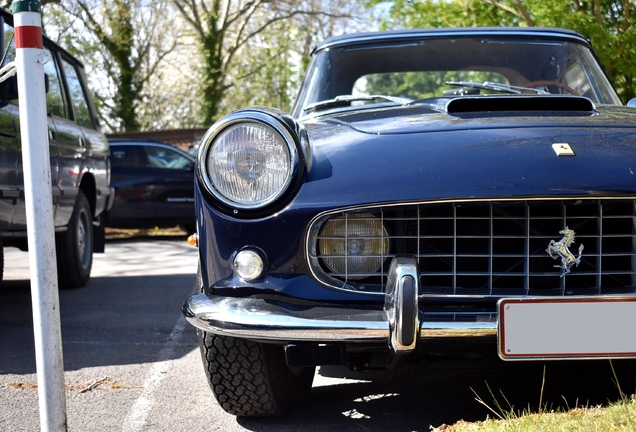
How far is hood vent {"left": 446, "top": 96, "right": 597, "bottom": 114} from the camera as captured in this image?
2.84 metres

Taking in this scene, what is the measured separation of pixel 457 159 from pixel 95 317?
308 centimetres

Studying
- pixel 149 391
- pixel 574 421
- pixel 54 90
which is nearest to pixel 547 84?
pixel 574 421

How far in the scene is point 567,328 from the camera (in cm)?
214

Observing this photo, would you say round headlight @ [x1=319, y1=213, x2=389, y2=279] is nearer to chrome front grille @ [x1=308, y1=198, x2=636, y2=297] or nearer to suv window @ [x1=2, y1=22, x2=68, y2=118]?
chrome front grille @ [x1=308, y1=198, x2=636, y2=297]

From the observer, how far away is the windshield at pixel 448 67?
3744 mm

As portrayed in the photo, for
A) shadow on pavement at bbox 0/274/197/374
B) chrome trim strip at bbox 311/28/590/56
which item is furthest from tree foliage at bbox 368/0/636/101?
shadow on pavement at bbox 0/274/197/374

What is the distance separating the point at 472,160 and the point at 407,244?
0.34m

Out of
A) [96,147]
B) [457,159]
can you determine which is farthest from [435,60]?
[96,147]

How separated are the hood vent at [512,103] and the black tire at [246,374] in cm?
110

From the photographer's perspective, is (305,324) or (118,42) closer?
(305,324)

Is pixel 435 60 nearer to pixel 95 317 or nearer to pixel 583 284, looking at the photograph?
pixel 583 284

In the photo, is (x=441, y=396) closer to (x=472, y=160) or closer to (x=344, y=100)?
(x=472, y=160)

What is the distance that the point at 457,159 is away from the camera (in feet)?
7.79

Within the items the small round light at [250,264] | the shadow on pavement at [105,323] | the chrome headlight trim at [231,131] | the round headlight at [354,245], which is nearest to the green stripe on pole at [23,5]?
the chrome headlight trim at [231,131]
